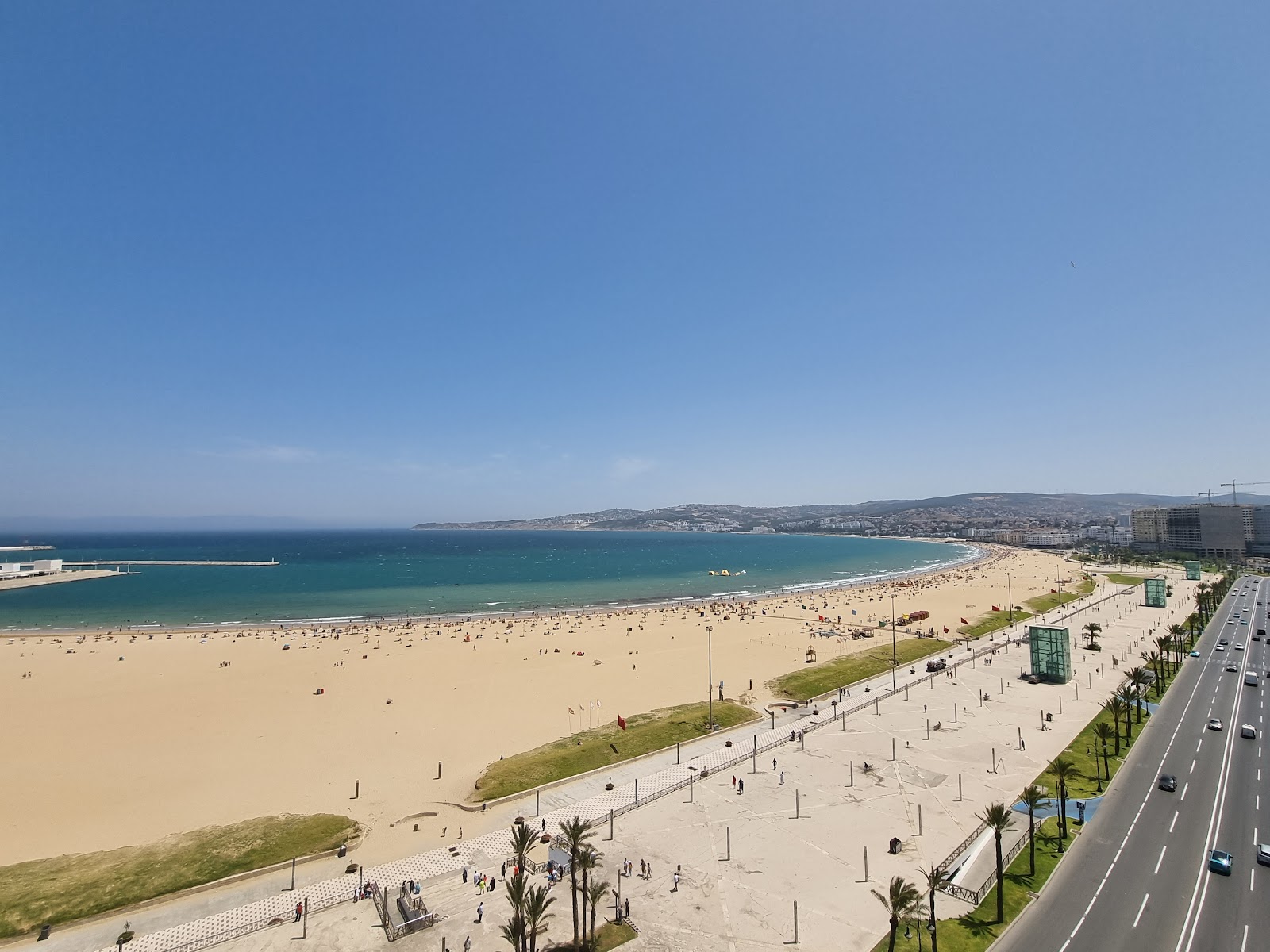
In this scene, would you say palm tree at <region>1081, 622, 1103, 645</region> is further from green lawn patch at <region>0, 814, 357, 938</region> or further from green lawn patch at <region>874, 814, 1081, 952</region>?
green lawn patch at <region>0, 814, 357, 938</region>

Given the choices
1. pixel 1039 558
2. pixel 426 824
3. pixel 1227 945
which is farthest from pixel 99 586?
pixel 1039 558

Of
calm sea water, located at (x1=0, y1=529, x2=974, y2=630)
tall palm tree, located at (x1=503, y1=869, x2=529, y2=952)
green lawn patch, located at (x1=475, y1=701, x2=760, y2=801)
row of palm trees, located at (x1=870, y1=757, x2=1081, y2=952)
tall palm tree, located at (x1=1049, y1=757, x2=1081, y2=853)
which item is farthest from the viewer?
calm sea water, located at (x1=0, y1=529, x2=974, y2=630)

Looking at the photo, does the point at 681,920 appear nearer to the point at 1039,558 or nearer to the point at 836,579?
the point at 836,579

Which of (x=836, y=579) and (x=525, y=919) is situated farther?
(x=836, y=579)

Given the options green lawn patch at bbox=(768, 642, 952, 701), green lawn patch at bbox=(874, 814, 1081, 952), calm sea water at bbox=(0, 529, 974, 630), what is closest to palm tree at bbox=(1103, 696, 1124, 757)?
green lawn patch at bbox=(874, 814, 1081, 952)

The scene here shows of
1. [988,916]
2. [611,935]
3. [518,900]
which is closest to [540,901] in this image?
[518,900]

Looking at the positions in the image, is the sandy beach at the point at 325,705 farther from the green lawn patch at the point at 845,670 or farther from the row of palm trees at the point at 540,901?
the row of palm trees at the point at 540,901

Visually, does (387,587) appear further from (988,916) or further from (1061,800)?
(988,916)

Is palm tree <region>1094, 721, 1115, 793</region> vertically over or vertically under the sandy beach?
over
